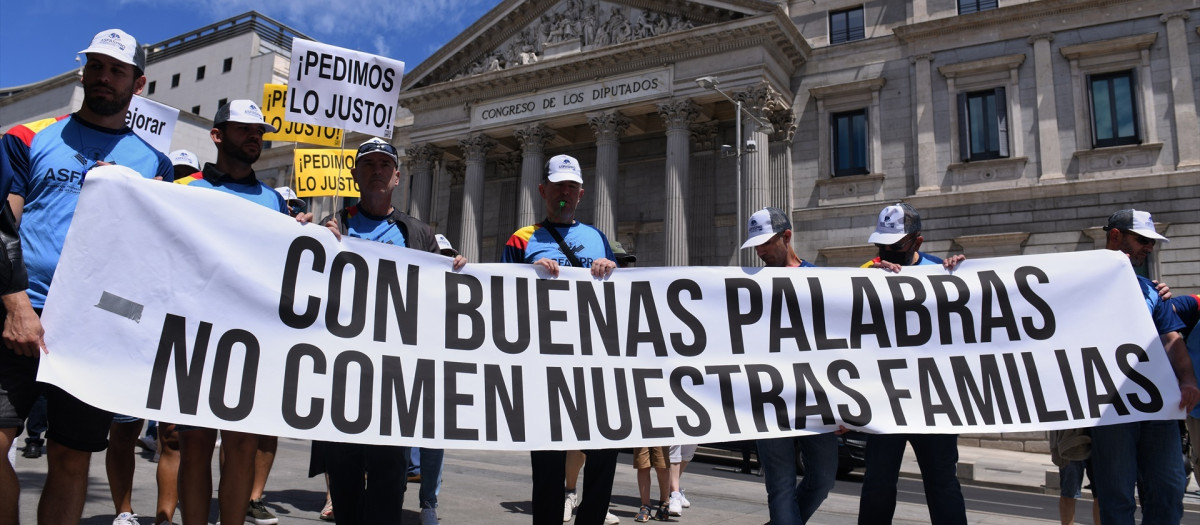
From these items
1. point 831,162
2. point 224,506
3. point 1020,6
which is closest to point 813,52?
point 831,162

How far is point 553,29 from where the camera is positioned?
1209 inches

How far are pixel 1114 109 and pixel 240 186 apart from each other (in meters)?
24.8

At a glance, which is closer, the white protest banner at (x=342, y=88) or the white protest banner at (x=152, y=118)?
the white protest banner at (x=342, y=88)

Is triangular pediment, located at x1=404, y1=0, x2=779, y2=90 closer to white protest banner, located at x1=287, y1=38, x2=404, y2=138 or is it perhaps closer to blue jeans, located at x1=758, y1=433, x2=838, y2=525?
white protest banner, located at x1=287, y1=38, x2=404, y2=138

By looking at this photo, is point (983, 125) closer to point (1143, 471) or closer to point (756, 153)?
point (756, 153)

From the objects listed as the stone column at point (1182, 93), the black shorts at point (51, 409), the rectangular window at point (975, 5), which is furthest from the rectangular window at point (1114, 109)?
the black shorts at point (51, 409)

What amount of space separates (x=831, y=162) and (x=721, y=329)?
2274 centimetres

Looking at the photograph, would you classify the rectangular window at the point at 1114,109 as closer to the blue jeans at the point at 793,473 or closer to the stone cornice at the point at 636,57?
the stone cornice at the point at 636,57

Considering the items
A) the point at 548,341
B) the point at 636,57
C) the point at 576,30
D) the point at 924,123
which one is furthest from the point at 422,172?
the point at 548,341

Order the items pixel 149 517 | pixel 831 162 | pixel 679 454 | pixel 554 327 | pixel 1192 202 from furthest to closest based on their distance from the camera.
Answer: pixel 831 162 → pixel 1192 202 → pixel 679 454 → pixel 149 517 → pixel 554 327

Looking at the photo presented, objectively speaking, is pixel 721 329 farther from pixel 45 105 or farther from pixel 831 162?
pixel 45 105

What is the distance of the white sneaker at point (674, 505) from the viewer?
7.04m

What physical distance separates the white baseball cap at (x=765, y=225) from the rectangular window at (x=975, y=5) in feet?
76.4

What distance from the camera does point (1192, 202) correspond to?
68.3 feet
